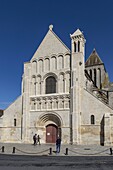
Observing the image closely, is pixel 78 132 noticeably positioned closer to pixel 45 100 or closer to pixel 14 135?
pixel 45 100

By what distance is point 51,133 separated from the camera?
3017cm

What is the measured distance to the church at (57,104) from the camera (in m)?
27.4

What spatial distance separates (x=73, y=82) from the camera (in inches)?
1138

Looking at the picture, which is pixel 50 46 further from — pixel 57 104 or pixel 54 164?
pixel 54 164

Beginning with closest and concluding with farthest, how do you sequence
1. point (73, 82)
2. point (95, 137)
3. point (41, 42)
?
point (95, 137)
point (73, 82)
point (41, 42)

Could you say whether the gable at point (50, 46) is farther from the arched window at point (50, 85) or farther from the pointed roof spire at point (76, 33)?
the arched window at point (50, 85)

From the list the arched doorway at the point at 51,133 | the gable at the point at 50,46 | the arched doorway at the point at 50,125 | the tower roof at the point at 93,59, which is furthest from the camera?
the tower roof at the point at 93,59

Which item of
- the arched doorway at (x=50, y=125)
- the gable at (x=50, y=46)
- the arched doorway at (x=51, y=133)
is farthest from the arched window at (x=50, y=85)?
the arched doorway at (x=51, y=133)

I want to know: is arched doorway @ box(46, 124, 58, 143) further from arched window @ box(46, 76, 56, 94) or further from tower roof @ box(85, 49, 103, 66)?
tower roof @ box(85, 49, 103, 66)

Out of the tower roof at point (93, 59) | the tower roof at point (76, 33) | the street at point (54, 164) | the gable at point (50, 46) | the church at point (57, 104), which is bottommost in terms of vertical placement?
the street at point (54, 164)

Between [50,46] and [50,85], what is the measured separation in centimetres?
555

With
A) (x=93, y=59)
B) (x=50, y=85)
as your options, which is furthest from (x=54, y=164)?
(x=93, y=59)

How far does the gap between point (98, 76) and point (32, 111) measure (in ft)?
79.2

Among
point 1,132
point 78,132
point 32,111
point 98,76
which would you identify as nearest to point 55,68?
point 32,111
